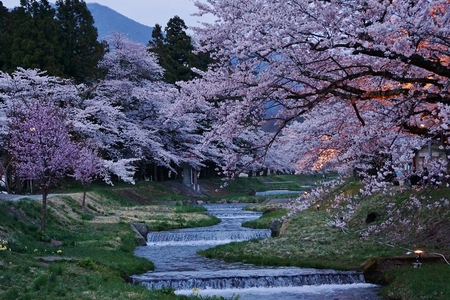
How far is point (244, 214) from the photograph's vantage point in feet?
118

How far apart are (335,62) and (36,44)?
110 feet

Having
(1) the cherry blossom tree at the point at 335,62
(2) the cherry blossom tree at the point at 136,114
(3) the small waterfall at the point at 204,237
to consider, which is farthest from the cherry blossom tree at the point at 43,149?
(2) the cherry blossom tree at the point at 136,114

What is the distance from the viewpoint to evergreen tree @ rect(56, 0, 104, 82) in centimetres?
4228

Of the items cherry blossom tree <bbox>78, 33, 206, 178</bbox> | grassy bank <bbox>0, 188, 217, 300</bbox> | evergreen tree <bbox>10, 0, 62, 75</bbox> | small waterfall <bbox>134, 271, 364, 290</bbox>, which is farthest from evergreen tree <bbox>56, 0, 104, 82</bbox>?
small waterfall <bbox>134, 271, 364, 290</bbox>

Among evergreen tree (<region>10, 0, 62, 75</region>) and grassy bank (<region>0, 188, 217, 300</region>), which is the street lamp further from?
evergreen tree (<region>10, 0, 62, 75</region>)

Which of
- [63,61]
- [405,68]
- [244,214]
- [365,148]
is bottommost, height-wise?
[244,214]

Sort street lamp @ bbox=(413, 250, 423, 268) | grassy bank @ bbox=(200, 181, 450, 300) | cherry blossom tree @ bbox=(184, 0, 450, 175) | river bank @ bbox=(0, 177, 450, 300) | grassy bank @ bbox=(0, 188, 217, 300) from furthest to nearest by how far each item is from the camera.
A: street lamp @ bbox=(413, 250, 423, 268), grassy bank @ bbox=(200, 181, 450, 300), river bank @ bbox=(0, 177, 450, 300), grassy bank @ bbox=(0, 188, 217, 300), cherry blossom tree @ bbox=(184, 0, 450, 175)

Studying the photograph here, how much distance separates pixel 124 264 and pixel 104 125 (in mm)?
24584

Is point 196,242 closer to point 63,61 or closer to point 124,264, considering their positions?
point 124,264

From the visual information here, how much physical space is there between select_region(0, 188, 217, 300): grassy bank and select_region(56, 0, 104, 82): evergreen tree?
13173 mm

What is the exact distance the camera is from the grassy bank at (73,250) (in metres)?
11.7

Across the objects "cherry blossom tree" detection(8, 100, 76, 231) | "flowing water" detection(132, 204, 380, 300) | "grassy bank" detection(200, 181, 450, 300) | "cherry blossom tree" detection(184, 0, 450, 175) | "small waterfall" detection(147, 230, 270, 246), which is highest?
"cherry blossom tree" detection(184, 0, 450, 175)

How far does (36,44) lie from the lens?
127 ft

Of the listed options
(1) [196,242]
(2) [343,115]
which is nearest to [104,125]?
(1) [196,242]
